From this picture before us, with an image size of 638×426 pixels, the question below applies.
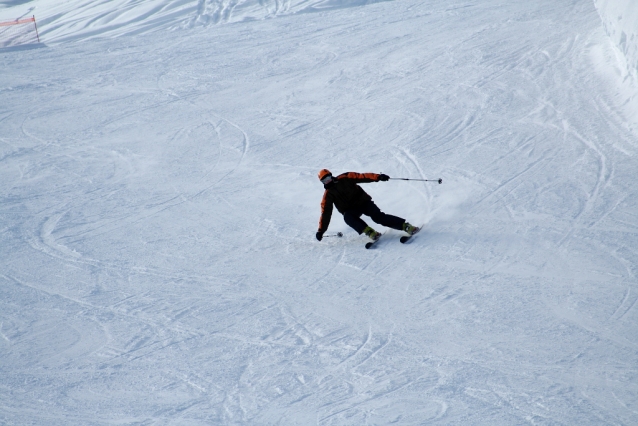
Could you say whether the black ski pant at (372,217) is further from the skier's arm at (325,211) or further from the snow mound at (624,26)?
the snow mound at (624,26)

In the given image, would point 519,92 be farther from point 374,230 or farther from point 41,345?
point 41,345

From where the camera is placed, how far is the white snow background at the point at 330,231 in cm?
533

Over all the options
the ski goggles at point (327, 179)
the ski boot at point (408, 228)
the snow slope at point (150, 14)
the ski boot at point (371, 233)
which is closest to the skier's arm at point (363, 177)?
the ski goggles at point (327, 179)

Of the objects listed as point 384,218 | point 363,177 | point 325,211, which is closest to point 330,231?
point 325,211

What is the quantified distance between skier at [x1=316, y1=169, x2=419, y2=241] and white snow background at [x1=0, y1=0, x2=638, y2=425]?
243mm

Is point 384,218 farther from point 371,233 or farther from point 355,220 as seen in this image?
point 355,220

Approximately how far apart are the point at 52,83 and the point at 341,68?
7.18 m

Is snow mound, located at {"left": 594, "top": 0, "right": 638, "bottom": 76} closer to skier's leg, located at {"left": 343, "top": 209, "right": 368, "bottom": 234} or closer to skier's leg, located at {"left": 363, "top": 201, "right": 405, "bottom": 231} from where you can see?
skier's leg, located at {"left": 363, "top": 201, "right": 405, "bottom": 231}

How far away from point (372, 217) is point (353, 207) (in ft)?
0.86

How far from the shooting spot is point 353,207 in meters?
7.59

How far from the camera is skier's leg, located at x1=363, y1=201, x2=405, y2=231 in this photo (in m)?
7.49

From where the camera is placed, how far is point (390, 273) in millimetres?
6914

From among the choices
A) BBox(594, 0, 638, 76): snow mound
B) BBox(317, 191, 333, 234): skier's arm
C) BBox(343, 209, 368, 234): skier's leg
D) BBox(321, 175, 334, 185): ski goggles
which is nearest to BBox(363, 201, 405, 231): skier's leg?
BBox(343, 209, 368, 234): skier's leg

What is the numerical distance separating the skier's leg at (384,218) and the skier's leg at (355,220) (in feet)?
0.34
